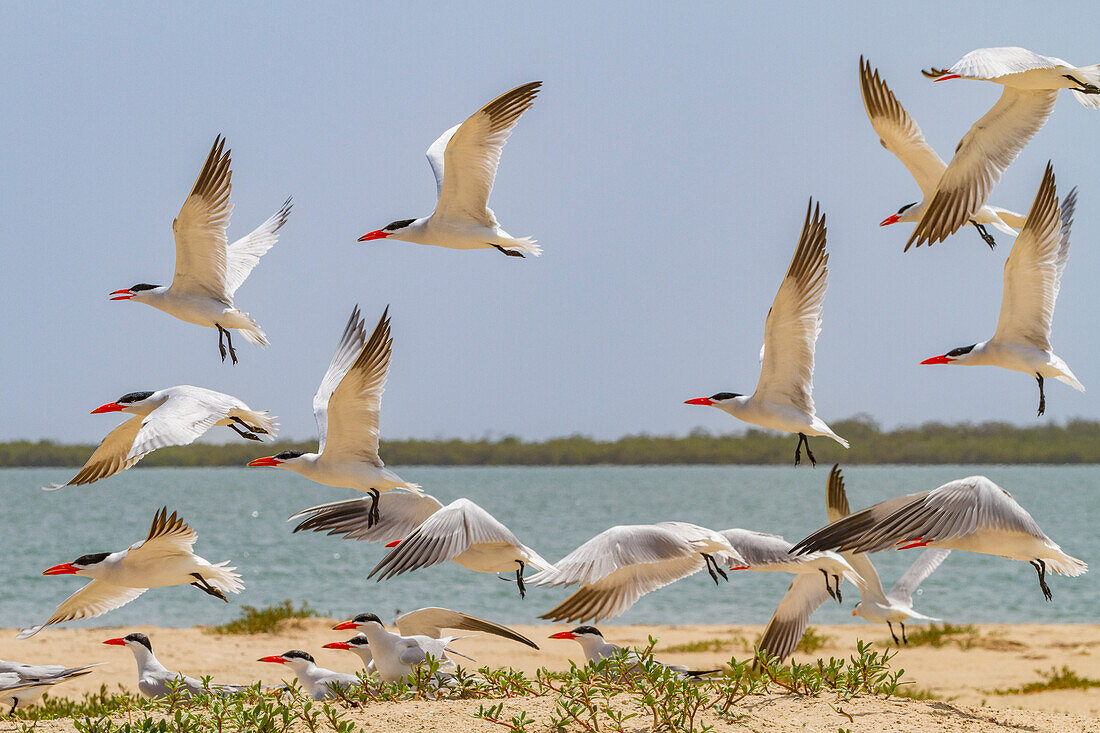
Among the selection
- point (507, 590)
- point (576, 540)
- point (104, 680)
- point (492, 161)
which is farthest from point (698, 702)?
point (576, 540)

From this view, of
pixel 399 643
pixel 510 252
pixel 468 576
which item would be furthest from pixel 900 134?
pixel 468 576

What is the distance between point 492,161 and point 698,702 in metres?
4.19

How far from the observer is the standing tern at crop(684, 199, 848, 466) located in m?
5.92

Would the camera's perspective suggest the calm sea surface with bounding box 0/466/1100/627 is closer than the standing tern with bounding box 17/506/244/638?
No

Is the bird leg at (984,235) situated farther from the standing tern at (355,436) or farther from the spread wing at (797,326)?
the standing tern at (355,436)

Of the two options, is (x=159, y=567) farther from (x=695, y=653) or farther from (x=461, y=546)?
(x=695, y=653)

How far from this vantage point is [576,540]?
31500mm

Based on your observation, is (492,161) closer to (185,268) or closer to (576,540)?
(185,268)

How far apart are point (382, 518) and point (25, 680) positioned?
7.45 ft

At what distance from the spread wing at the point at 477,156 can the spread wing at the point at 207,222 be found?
58.5 inches

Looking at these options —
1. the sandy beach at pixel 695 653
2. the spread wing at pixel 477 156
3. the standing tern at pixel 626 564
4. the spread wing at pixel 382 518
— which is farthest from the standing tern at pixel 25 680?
the sandy beach at pixel 695 653

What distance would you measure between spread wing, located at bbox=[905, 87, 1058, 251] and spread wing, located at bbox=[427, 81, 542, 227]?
2707mm

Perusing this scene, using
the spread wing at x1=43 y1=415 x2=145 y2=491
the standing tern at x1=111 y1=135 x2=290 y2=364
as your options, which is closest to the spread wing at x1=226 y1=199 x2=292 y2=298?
the standing tern at x1=111 y1=135 x2=290 y2=364

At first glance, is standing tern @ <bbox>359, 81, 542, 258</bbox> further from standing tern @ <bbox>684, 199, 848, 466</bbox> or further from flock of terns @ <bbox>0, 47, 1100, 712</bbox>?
standing tern @ <bbox>684, 199, 848, 466</bbox>
